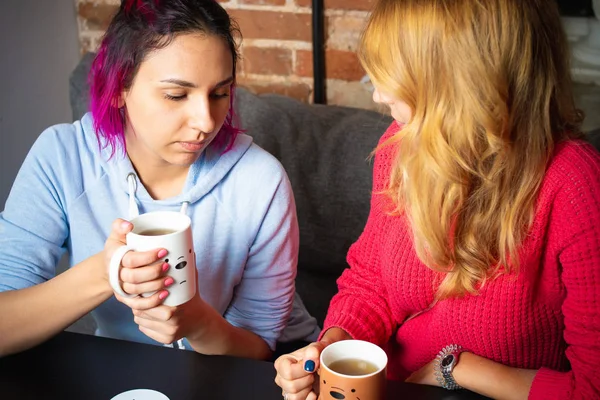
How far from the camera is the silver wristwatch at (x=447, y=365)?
1.05m

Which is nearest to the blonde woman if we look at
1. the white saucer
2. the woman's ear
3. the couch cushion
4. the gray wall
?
the white saucer

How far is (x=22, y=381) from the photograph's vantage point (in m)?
0.97

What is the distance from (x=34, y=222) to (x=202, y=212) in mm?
306

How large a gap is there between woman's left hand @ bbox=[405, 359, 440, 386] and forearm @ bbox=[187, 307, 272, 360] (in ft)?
1.05

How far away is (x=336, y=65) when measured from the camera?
6.68 ft

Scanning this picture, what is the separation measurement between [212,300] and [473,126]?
0.65 metres

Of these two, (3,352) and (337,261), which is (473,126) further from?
(337,261)

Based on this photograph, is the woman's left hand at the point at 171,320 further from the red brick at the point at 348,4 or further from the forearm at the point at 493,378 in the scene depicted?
the red brick at the point at 348,4

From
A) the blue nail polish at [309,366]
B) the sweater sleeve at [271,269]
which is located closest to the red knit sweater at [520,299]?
the sweater sleeve at [271,269]

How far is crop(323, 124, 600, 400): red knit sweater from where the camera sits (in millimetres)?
969

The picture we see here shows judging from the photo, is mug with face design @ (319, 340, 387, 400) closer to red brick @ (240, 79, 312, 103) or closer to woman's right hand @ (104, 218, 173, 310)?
woman's right hand @ (104, 218, 173, 310)

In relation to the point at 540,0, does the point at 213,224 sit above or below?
below

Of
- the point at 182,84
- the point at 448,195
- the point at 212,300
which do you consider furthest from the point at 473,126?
the point at 212,300

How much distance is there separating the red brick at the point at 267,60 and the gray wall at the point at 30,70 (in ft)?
2.24
